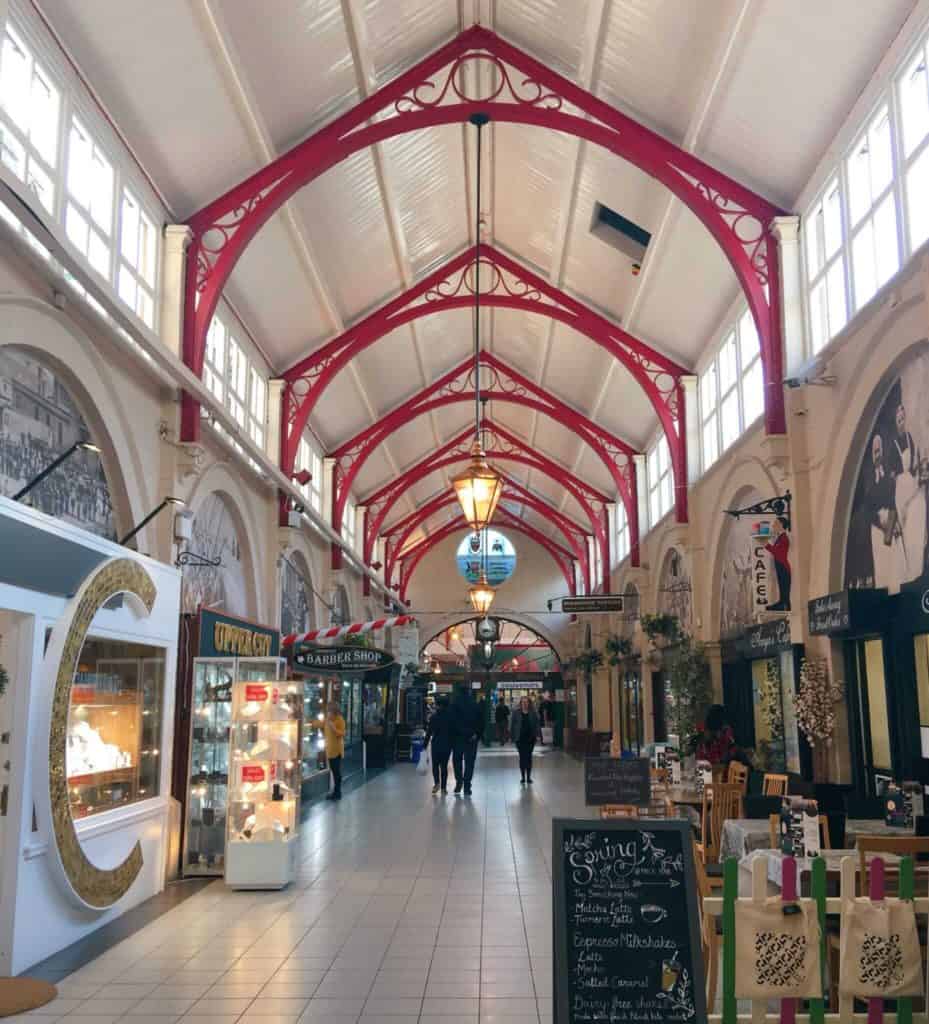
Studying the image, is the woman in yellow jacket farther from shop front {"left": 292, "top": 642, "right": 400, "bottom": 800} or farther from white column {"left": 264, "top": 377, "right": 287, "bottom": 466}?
white column {"left": 264, "top": 377, "right": 287, "bottom": 466}

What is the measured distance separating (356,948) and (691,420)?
11.9 metres

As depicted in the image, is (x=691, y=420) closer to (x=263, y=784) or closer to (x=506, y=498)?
(x=263, y=784)

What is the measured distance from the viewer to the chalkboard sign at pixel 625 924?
139 inches

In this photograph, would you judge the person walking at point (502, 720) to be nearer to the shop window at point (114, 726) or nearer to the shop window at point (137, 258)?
the shop window at point (137, 258)

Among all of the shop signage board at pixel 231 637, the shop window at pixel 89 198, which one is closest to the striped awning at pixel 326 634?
the shop signage board at pixel 231 637

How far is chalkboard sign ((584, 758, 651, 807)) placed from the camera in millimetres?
8531

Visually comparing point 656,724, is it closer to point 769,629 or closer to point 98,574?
point 769,629

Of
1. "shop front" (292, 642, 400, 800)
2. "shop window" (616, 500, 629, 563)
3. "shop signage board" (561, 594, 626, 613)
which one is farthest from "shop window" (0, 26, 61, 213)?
"shop window" (616, 500, 629, 563)

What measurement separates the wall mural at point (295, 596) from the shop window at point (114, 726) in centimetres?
760

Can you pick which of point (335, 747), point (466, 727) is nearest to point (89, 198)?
point (335, 747)

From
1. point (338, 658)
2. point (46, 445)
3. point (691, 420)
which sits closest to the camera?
point (46, 445)

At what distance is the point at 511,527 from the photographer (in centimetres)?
3628

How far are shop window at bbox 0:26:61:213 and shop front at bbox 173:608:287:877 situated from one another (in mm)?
4101

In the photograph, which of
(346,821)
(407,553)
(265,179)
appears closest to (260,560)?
(346,821)
